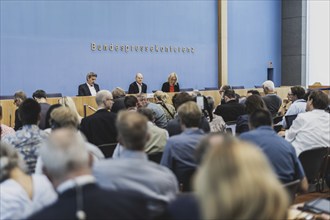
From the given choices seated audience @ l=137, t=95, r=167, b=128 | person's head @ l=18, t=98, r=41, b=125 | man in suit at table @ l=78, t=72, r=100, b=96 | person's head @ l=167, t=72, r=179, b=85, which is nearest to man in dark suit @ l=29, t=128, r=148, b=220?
person's head @ l=18, t=98, r=41, b=125

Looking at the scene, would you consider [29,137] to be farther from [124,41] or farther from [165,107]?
[124,41]

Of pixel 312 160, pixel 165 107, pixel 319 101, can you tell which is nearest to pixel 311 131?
pixel 319 101

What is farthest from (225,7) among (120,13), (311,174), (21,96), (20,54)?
Answer: (311,174)

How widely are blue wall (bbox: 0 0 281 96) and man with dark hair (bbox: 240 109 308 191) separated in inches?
272

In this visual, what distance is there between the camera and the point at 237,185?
123 centimetres

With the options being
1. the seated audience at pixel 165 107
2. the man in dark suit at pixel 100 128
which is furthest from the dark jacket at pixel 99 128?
the seated audience at pixel 165 107

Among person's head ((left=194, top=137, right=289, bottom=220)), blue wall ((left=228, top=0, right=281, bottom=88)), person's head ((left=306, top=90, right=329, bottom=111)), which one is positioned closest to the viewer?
person's head ((left=194, top=137, right=289, bottom=220))

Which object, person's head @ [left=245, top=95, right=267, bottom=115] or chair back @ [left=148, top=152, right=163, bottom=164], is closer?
chair back @ [left=148, top=152, right=163, bottom=164]

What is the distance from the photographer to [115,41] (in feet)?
36.4

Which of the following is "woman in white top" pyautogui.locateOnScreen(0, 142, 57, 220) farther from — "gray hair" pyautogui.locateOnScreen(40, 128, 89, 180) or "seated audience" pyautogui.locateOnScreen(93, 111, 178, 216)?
"gray hair" pyautogui.locateOnScreen(40, 128, 89, 180)

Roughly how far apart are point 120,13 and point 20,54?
9.81ft

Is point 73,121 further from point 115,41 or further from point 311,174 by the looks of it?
point 115,41

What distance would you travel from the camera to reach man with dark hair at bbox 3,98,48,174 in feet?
11.7

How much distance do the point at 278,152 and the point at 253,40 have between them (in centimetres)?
1241
